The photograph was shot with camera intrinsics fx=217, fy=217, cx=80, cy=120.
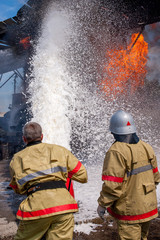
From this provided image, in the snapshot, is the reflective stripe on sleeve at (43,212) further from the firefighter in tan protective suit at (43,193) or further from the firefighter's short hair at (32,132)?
the firefighter's short hair at (32,132)

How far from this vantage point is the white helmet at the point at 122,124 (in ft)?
7.54

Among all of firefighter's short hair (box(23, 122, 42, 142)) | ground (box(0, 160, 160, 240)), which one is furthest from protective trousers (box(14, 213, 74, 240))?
ground (box(0, 160, 160, 240))

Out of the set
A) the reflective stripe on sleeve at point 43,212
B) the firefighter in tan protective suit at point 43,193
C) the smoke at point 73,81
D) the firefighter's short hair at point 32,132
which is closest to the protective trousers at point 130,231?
the firefighter in tan protective suit at point 43,193

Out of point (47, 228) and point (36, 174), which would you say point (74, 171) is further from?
point (47, 228)

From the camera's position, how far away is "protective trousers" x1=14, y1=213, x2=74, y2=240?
1955mm

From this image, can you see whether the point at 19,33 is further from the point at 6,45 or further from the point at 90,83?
the point at 90,83

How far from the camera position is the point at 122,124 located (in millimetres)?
2338

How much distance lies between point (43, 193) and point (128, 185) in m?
0.83

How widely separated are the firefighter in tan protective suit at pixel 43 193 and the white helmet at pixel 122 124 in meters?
0.67

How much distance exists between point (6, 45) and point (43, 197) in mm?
10578

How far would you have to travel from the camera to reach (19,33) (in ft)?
33.1

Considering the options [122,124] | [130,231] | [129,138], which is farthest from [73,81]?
[130,231]

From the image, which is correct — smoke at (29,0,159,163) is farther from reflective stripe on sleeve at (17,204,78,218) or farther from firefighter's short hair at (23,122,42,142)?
reflective stripe on sleeve at (17,204,78,218)

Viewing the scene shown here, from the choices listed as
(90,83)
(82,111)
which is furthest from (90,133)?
(90,83)
